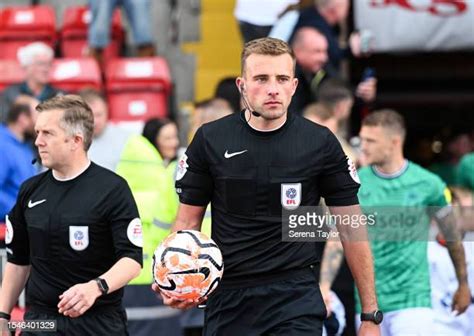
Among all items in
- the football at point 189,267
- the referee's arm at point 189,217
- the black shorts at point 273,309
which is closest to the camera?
the football at point 189,267

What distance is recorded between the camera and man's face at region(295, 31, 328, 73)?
1045 centimetres

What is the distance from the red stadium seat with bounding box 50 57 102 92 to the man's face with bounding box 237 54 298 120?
625 centimetres

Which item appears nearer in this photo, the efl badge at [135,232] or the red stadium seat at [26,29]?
the efl badge at [135,232]

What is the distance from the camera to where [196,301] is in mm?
5625

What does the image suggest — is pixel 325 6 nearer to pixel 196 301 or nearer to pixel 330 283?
pixel 330 283

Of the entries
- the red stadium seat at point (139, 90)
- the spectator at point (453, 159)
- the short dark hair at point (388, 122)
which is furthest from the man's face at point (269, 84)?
the spectator at point (453, 159)

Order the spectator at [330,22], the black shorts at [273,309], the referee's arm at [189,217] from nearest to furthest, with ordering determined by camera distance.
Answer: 1. the black shorts at [273,309]
2. the referee's arm at [189,217]
3. the spectator at [330,22]

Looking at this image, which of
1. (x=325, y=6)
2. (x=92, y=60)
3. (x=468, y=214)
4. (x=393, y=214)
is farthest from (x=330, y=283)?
(x=92, y=60)

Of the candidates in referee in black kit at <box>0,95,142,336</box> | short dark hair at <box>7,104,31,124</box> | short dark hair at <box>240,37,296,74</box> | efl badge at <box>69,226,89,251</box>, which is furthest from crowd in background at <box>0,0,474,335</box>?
short dark hair at <box>240,37,296,74</box>

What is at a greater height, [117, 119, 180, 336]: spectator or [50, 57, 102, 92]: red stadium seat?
[50, 57, 102, 92]: red stadium seat

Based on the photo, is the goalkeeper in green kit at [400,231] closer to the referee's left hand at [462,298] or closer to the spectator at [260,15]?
the referee's left hand at [462,298]

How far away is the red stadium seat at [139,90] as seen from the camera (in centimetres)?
1212

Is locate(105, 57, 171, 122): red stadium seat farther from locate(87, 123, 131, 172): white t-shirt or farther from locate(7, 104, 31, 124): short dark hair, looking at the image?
locate(87, 123, 131, 172): white t-shirt

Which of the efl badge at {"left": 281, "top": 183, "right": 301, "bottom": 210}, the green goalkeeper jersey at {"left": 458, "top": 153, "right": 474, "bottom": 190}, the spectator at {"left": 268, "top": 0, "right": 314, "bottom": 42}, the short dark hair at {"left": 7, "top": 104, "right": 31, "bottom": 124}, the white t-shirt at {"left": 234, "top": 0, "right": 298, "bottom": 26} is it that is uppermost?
the white t-shirt at {"left": 234, "top": 0, "right": 298, "bottom": 26}
